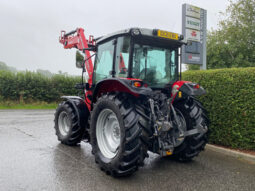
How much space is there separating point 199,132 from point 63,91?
17931mm

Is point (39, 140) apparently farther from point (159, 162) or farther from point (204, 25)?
point (204, 25)

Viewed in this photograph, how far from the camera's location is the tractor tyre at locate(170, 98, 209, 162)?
4.35m

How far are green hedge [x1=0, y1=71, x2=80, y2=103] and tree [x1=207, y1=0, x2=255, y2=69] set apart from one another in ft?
41.3

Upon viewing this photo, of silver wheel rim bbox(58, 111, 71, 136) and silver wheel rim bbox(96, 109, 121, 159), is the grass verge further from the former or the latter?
silver wheel rim bbox(96, 109, 121, 159)

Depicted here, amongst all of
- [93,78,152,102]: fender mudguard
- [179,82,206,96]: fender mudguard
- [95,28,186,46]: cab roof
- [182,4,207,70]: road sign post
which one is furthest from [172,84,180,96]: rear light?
[182,4,207,70]: road sign post

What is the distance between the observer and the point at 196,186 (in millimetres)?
3512

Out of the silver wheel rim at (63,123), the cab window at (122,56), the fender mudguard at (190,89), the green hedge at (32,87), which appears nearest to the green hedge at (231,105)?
the fender mudguard at (190,89)

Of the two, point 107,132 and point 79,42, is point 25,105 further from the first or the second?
point 107,132

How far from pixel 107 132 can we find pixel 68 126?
6.36 feet

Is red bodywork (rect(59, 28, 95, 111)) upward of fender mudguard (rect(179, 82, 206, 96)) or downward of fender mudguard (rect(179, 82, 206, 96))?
upward

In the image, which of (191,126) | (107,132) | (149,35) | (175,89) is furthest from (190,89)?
(107,132)

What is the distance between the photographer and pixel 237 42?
13680 mm

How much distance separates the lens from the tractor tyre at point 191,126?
4.35 metres

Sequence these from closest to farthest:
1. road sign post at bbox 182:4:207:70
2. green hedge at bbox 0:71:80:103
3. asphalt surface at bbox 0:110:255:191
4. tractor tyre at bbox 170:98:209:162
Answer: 1. asphalt surface at bbox 0:110:255:191
2. tractor tyre at bbox 170:98:209:162
3. road sign post at bbox 182:4:207:70
4. green hedge at bbox 0:71:80:103
